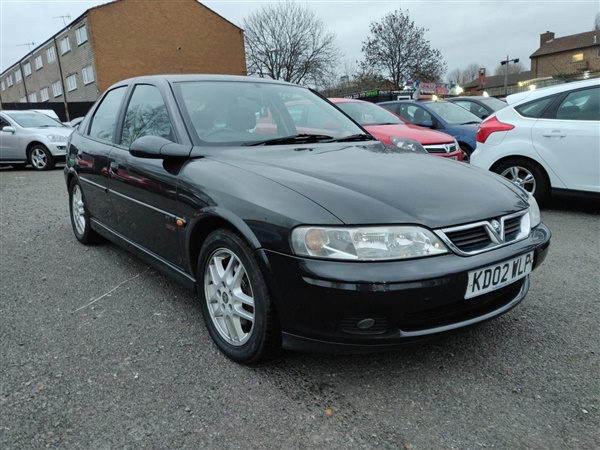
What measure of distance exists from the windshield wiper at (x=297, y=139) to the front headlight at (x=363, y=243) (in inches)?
43.6

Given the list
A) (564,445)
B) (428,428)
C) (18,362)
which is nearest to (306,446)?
(428,428)

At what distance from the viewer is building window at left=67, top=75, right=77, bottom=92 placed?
3597 cm

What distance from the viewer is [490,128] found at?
600cm

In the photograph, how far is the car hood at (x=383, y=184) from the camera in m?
2.05

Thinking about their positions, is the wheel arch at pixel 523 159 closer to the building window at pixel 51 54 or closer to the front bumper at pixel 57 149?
the front bumper at pixel 57 149

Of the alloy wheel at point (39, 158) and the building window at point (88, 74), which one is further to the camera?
the building window at point (88, 74)

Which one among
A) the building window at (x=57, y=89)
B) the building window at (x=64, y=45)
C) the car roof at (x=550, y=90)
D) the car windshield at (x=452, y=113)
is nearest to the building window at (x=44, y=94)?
the building window at (x=57, y=89)

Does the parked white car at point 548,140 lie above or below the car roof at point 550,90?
below

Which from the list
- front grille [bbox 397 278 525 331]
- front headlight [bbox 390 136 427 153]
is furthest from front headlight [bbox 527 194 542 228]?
front headlight [bbox 390 136 427 153]

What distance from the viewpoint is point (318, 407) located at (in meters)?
2.07

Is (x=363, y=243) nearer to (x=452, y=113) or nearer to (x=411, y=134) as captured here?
(x=411, y=134)

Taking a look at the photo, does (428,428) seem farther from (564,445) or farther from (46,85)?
(46,85)

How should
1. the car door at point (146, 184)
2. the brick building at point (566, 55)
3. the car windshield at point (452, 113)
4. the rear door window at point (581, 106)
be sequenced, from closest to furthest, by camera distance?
1. the car door at point (146, 184)
2. the rear door window at point (581, 106)
3. the car windshield at point (452, 113)
4. the brick building at point (566, 55)

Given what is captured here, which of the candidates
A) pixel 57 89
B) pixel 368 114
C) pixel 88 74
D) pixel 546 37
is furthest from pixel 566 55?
pixel 368 114
